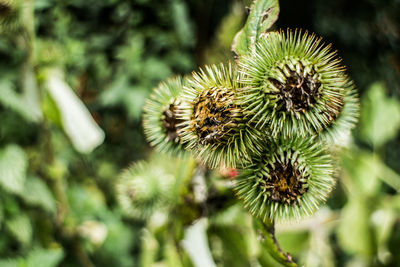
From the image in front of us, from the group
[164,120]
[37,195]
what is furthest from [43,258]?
[164,120]

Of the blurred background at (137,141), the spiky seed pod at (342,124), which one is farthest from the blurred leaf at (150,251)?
the spiky seed pod at (342,124)

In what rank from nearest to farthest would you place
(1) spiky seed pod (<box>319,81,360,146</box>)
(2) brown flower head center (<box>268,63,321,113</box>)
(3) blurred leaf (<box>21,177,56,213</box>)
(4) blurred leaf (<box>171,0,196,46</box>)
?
(2) brown flower head center (<box>268,63,321,113</box>)
(1) spiky seed pod (<box>319,81,360,146</box>)
(3) blurred leaf (<box>21,177,56,213</box>)
(4) blurred leaf (<box>171,0,196,46</box>)

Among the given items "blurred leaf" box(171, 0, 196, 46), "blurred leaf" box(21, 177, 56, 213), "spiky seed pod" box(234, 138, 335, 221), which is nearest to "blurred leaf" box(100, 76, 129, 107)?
"blurred leaf" box(171, 0, 196, 46)

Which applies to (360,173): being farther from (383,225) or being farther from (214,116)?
(214,116)

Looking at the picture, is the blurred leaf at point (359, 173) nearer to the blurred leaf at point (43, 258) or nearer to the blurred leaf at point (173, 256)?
the blurred leaf at point (173, 256)

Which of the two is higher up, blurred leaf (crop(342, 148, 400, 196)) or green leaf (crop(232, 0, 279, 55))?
green leaf (crop(232, 0, 279, 55))

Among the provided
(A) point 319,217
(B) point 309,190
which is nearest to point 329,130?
(B) point 309,190

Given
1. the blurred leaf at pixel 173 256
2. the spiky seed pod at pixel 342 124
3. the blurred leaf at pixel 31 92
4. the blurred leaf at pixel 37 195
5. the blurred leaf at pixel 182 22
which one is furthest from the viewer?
the blurred leaf at pixel 182 22

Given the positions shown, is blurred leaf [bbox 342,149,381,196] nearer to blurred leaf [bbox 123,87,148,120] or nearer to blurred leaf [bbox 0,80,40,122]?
blurred leaf [bbox 123,87,148,120]
